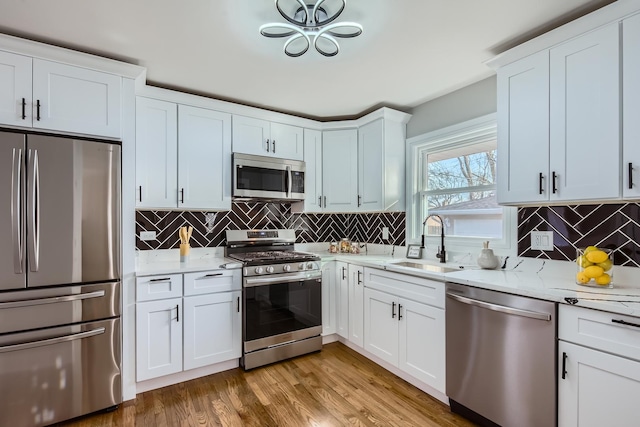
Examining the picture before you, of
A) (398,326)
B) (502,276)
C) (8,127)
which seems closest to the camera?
(8,127)

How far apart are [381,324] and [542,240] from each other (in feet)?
4.44

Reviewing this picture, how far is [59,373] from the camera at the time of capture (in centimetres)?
196

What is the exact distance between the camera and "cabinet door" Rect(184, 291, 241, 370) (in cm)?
246

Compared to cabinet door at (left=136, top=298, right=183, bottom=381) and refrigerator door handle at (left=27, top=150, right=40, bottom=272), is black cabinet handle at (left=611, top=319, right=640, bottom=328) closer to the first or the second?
cabinet door at (left=136, top=298, right=183, bottom=381)

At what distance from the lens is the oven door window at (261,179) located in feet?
9.88

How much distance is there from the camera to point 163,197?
8.81 ft

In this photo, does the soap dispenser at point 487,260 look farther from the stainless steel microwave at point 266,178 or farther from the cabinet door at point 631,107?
the stainless steel microwave at point 266,178

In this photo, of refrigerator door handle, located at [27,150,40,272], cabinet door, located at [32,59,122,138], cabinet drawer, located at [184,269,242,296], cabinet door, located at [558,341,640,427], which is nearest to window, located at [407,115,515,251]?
cabinet door, located at [558,341,640,427]

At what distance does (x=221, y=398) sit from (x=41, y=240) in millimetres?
1571

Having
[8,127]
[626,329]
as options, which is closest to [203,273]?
[8,127]

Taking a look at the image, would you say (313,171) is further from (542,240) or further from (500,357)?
(500,357)

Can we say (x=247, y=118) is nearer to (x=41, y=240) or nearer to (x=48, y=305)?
(x=41, y=240)

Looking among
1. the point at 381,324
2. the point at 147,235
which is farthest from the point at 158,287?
the point at 381,324

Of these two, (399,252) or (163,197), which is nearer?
(163,197)
